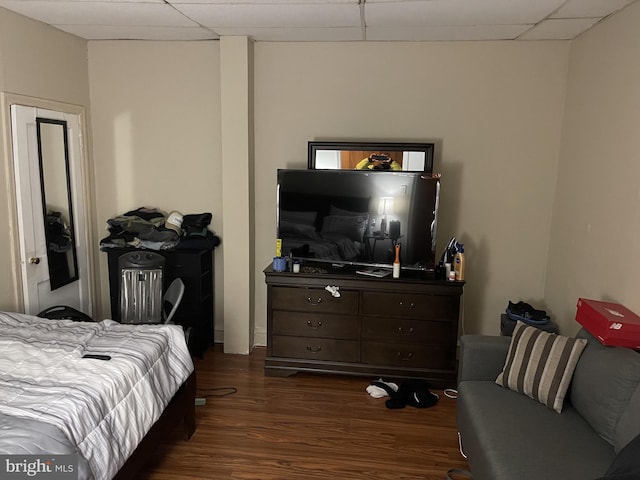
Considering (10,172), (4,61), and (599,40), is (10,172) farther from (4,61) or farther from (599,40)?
(599,40)

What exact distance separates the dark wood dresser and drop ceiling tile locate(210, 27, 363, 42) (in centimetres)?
171

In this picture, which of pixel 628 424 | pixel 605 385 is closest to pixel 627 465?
pixel 628 424

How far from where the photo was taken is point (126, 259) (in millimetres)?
3279

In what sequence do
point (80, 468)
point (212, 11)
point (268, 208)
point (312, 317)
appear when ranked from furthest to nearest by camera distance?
point (268, 208)
point (312, 317)
point (212, 11)
point (80, 468)

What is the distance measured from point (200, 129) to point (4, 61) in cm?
141

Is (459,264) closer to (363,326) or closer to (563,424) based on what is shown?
(363,326)

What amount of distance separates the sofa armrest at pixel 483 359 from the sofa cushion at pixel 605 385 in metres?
0.40

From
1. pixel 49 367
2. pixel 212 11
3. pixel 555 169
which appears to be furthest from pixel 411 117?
pixel 49 367

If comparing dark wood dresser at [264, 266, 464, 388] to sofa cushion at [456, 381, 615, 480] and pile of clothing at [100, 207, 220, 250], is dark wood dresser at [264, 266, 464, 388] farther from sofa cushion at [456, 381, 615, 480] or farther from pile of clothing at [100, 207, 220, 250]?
sofa cushion at [456, 381, 615, 480]

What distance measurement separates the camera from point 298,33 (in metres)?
3.72

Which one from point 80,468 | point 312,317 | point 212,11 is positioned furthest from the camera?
point 312,317

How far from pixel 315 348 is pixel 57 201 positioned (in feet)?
7.23

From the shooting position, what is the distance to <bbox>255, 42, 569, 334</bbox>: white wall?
3881 millimetres

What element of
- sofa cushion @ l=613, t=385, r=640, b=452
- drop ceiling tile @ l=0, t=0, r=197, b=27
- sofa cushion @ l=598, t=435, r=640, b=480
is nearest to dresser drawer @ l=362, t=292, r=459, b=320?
sofa cushion @ l=613, t=385, r=640, b=452
